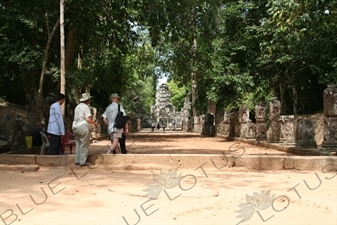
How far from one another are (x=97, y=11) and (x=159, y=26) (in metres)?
1.84

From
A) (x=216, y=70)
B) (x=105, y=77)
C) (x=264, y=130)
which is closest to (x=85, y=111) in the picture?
(x=264, y=130)

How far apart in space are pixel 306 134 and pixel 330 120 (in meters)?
1.33

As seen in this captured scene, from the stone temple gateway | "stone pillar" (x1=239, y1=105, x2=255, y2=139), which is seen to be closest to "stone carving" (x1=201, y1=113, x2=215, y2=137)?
"stone pillar" (x1=239, y1=105, x2=255, y2=139)

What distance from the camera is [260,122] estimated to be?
52.2ft

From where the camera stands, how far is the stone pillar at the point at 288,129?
13.3 metres

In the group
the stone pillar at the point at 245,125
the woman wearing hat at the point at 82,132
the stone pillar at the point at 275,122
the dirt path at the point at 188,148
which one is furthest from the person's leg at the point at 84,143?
the stone pillar at the point at 245,125

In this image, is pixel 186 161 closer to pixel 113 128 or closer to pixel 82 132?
pixel 113 128

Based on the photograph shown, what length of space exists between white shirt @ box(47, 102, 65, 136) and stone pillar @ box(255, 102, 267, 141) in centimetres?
935

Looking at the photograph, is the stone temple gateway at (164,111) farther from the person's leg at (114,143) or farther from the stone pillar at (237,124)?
the person's leg at (114,143)

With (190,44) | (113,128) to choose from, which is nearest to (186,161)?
(113,128)

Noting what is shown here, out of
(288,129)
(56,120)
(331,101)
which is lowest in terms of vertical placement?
(288,129)

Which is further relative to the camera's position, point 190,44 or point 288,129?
point 190,44

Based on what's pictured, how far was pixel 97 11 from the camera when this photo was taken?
11.1 meters

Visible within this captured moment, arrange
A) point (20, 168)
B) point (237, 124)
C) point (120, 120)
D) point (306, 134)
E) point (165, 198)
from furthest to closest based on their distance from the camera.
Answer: point (237, 124) → point (306, 134) → point (120, 120) → point (20, 168) → point (165, 198)
